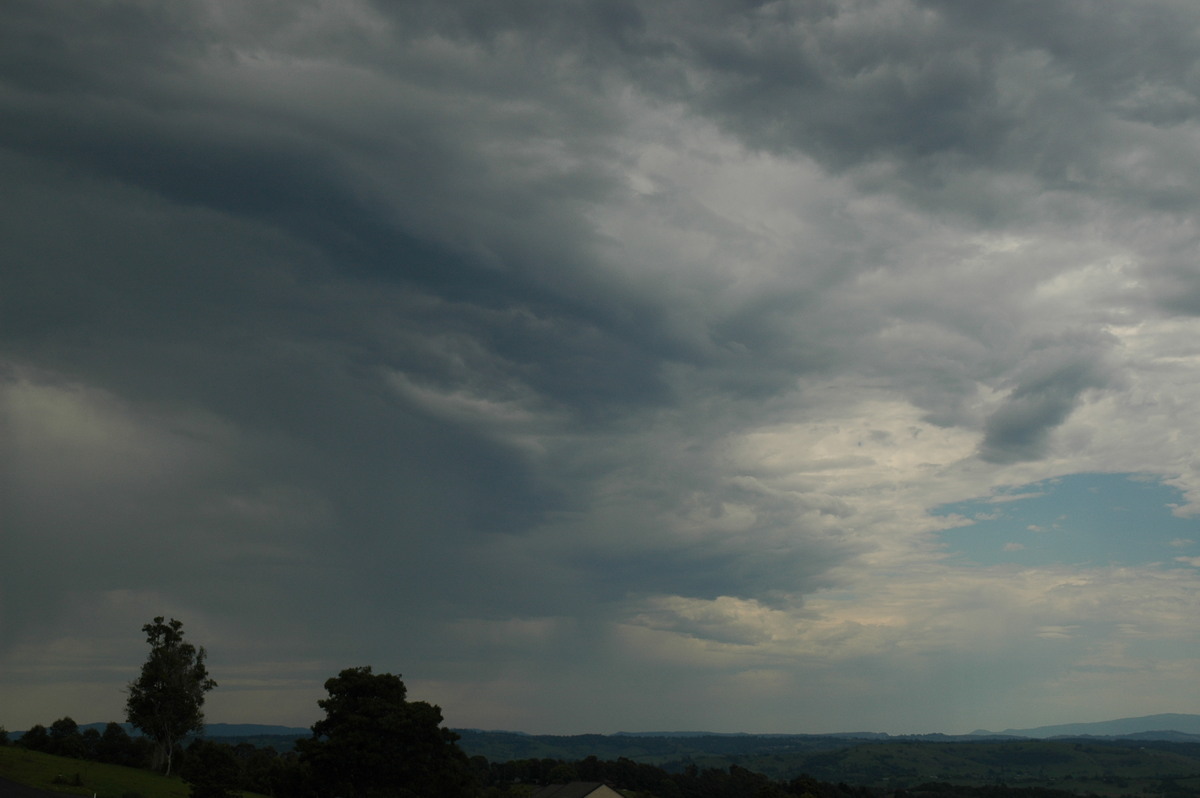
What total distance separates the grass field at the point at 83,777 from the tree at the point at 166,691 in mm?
6482

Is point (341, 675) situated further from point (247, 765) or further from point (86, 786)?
point (247, 765)

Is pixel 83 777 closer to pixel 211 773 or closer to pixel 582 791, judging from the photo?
pixel 211 773

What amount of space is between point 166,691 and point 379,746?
7387 cm

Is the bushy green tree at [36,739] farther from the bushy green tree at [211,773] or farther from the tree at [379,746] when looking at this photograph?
the tree at [379,746]

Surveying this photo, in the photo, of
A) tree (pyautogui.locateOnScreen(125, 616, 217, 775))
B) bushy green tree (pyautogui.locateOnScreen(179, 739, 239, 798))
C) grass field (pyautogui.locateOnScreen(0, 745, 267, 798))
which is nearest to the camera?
bushy green tree (pyautogui.locateOnScreen(179, 739, 239, 798))

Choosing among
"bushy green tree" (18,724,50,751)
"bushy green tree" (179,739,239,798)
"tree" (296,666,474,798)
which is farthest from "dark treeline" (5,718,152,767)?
"tree" (296,666,474,798)

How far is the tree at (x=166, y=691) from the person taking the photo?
122000 millimetres

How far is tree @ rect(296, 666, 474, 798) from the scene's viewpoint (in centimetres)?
6506

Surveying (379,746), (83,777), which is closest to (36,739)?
(83,777)

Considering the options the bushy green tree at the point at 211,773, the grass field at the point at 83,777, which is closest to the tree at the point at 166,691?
the grass field at the point at 83,777

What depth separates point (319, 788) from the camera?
66.0m

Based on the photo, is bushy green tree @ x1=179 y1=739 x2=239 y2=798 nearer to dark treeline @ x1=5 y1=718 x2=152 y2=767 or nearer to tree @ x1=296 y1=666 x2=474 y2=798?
tree @ x1=296 y1=666 x2=474 y2=798

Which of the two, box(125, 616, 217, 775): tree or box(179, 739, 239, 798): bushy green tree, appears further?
box(125, 616, 217, 775): tree

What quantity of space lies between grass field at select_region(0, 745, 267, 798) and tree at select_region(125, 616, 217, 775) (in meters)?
6.48
